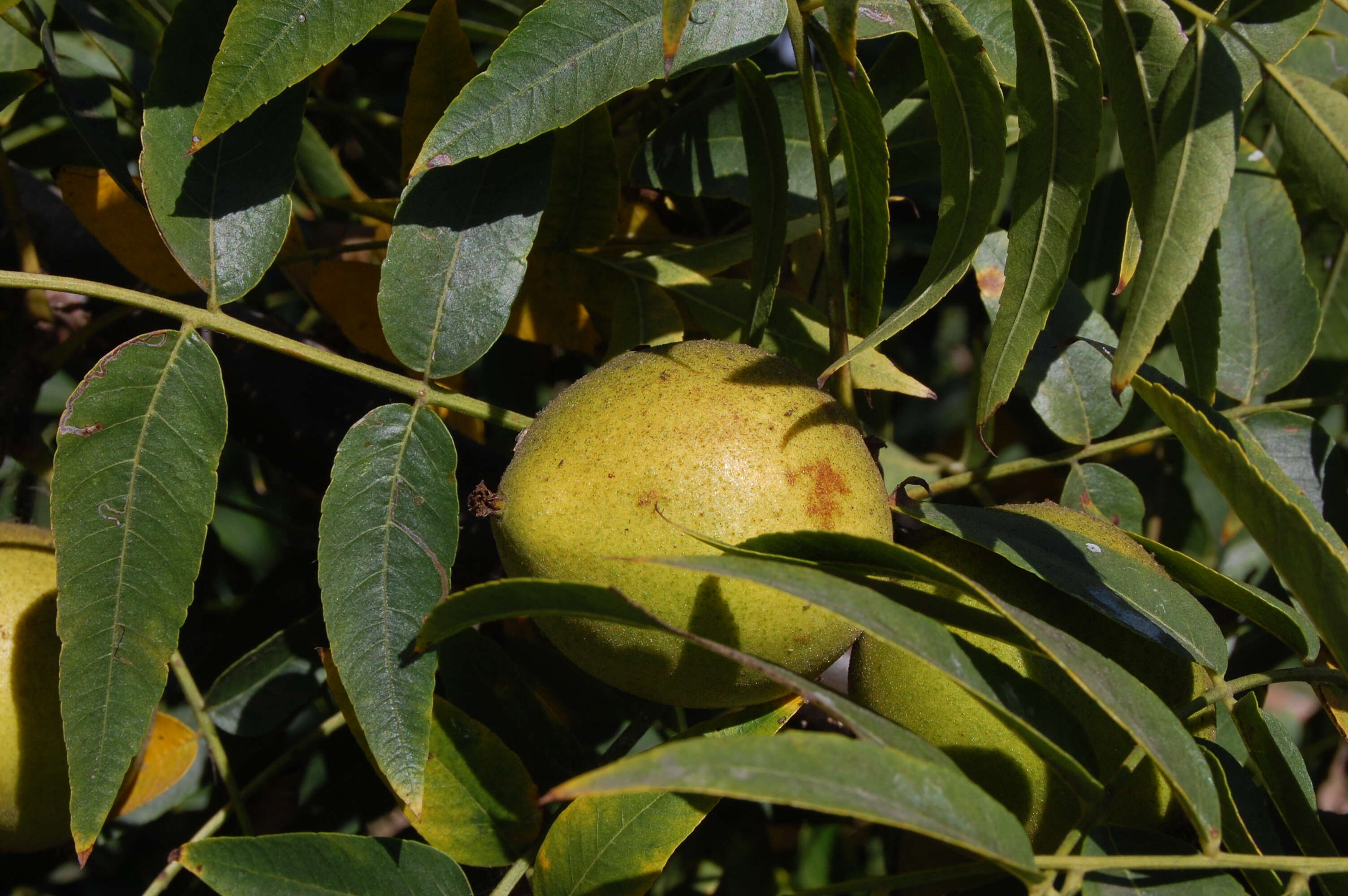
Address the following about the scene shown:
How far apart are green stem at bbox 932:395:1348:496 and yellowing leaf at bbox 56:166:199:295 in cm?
106

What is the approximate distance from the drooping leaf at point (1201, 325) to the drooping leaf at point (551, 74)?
1.96 ft

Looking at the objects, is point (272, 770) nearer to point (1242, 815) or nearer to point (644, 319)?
point (644, 319)

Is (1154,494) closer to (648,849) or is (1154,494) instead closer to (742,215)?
(742,215)

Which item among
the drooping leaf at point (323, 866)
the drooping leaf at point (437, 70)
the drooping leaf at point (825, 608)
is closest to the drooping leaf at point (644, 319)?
the drooping leaf at point (437, 70)

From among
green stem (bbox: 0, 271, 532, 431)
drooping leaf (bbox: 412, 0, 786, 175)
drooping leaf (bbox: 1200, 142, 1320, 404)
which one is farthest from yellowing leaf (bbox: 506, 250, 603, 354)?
drooping leaf (bbox: 1200, 142, 1320, 404)

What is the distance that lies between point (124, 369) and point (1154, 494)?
167 centimetres

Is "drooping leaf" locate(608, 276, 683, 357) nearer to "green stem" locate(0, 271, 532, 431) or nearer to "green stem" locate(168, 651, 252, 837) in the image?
"green stem" locate(0, 271, 532, 431)

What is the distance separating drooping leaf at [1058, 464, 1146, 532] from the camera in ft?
4.80

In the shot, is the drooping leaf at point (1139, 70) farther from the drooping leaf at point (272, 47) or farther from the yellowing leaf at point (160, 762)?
the yellowing leaf at point (160, 762)

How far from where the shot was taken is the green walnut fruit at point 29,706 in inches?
52.9

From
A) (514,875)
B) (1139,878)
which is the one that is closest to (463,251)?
(514,875)

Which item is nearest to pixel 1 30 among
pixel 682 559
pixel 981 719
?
pixel 682 559

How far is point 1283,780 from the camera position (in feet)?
3.41

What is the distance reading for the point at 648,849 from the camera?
1.08m
